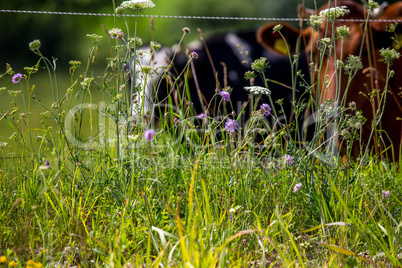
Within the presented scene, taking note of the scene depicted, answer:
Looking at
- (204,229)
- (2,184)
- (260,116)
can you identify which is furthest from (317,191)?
(2,184)

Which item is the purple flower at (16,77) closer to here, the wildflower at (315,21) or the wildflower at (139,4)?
the wildflower at (139,4)

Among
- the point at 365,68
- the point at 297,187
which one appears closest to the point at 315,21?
the point at 297,187

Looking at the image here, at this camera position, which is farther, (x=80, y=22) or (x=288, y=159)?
(x=80, y=22)

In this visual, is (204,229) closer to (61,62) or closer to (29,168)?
(29,168)

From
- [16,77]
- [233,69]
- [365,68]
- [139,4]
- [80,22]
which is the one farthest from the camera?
[80,22]

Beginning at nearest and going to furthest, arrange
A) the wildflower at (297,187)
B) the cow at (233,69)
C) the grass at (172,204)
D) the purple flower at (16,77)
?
the grass at (172,204) < the wildflower at (297,187) < the purple flower at (16,77) < the cow at (233,69)

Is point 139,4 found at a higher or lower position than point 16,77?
higher

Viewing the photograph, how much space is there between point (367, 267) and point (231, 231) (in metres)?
0.50

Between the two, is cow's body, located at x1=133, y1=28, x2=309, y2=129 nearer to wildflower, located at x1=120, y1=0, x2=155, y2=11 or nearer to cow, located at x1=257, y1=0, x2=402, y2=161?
cow, located at x1=257, y1=0, x2=402, y2=161

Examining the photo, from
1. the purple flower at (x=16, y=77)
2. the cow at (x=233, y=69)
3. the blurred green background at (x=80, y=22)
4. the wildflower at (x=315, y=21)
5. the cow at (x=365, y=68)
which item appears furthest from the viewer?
the blurred green background at (x=80, y=22)

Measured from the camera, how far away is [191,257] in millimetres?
1456

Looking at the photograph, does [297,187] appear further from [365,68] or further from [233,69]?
[233,69]

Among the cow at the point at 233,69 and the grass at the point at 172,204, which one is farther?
the cow at the point at 233,69

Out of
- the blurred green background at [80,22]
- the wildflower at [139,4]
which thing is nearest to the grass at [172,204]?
the wildflower at [139,4]
